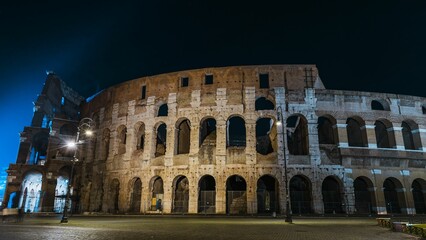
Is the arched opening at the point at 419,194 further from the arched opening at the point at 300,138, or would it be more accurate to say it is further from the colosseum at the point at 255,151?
the arched opening at the point at 300,138

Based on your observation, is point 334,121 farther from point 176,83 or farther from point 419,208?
point 176,83

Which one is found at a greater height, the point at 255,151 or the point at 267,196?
the point at 255,151

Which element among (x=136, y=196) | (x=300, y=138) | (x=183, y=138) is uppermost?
(x=183, y=138)

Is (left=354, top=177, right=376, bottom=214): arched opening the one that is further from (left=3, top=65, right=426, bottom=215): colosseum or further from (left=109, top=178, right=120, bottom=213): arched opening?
(left=109, top=178, right=120, bottom=213): arched opening

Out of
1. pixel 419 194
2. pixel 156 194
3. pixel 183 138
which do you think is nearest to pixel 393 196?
pixel 419 194

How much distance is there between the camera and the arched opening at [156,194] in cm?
2615

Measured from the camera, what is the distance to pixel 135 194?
2836cm

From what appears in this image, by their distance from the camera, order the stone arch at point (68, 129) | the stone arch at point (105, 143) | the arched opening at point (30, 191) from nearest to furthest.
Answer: the stone arch at point (105, 143)
the arched opening at point (30, 191)
the stone arch at point (68, 129)

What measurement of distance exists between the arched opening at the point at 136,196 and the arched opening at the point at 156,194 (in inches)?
65.9

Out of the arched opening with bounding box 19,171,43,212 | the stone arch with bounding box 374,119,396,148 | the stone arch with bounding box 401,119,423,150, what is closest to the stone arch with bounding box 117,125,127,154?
the arched opening with bounding box 19,171,43,212

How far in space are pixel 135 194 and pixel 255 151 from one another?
12737mm

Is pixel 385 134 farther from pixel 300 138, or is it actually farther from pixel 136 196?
pixel 136 196

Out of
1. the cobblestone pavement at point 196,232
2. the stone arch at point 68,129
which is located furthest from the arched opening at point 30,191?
the cobblestone pavement at point 196,232

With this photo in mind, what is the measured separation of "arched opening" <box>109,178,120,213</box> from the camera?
95.2 feet
